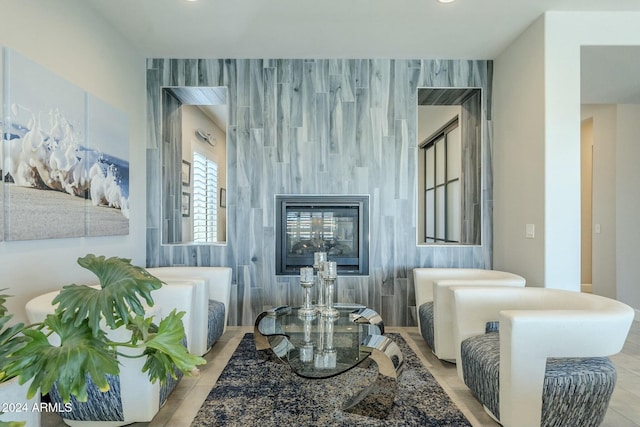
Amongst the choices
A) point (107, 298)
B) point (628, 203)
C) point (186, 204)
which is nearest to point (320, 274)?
point (107, 298)

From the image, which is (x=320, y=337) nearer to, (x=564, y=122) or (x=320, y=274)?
(x=320, y=274)

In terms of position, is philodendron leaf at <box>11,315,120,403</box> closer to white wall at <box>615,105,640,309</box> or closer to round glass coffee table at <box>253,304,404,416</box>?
round glass coffee table at <box>253,304,404,416</box>

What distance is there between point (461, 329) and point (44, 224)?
8.95 feet

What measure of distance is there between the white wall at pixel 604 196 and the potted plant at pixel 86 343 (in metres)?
5.40

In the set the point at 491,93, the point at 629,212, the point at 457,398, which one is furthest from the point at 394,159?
the point at 629,212

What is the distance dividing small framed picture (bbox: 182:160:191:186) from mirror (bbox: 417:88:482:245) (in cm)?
293

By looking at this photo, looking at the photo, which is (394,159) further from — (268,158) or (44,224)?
(44,224)

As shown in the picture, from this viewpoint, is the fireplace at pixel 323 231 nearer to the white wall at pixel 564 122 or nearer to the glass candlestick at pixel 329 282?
the glass candlestick at pixel 329 282

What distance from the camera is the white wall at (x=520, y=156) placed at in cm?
316

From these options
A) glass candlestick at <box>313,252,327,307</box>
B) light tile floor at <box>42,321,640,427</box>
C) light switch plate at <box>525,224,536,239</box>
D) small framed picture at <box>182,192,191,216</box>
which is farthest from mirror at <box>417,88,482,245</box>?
small framed picture at <box>182,192,191,216</box>

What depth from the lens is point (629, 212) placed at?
4.57 m

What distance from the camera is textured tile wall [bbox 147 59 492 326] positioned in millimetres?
4023

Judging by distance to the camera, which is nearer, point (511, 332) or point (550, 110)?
point (511, 332)

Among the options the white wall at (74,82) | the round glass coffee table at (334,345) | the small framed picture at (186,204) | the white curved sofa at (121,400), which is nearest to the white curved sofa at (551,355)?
the round glass coffee table at (334,345)
